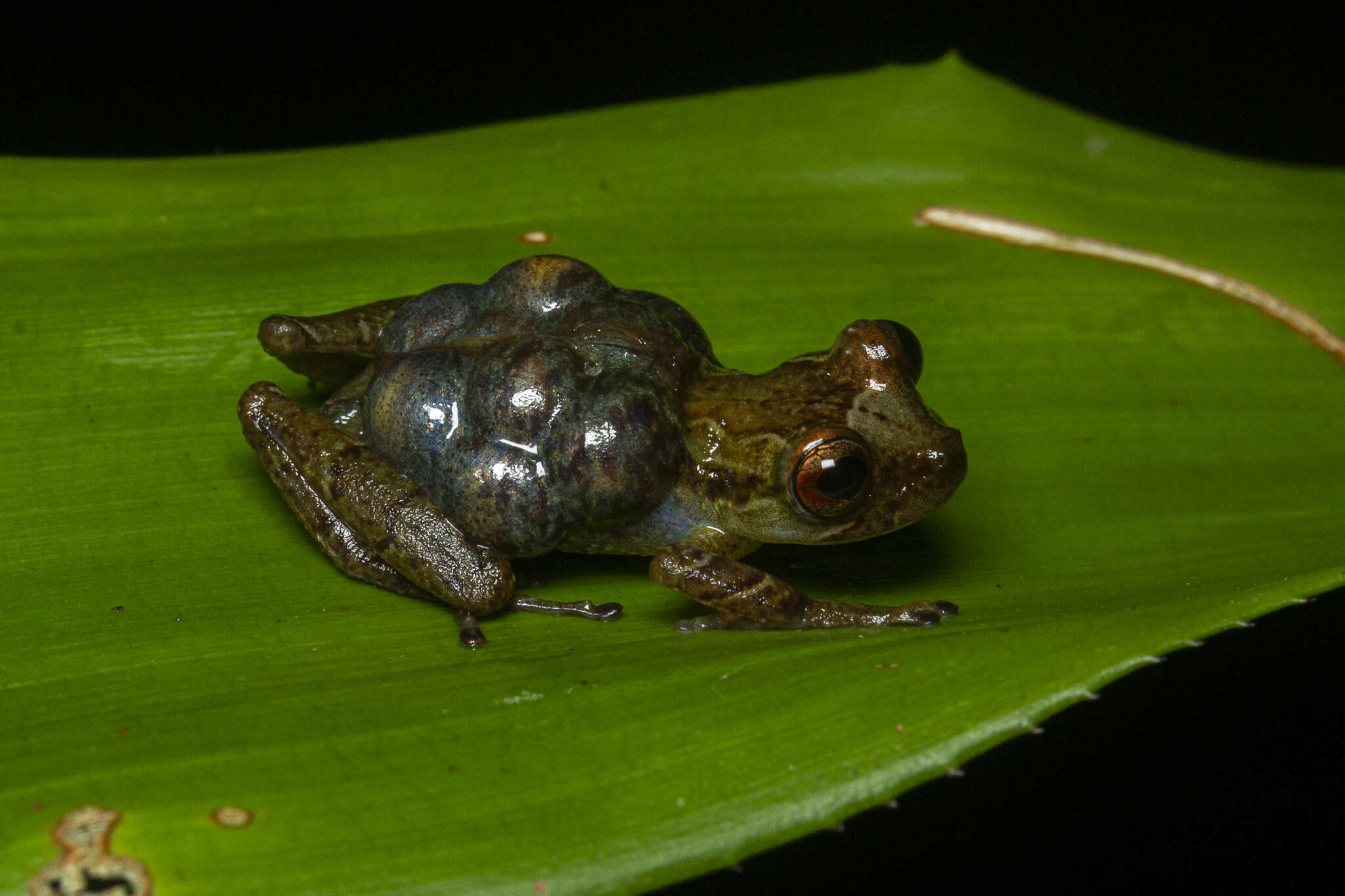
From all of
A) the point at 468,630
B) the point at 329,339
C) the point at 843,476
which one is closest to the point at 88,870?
the point at 468,630

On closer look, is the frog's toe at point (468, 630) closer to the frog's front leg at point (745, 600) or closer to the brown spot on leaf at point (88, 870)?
the frog's front leg at point (745, 600)

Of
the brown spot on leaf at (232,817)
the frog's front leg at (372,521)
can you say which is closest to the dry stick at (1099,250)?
the frog's front leg at (372,521)

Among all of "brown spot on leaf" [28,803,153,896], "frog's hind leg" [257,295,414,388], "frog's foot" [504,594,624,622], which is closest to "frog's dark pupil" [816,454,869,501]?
"frog's foot" [504,594,624,622]

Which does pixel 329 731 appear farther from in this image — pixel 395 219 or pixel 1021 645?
pixel 395 219

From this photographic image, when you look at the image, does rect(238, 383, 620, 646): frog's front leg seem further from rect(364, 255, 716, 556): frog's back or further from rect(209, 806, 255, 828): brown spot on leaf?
rect(209, 806, 255, 828): brown spot on leaf

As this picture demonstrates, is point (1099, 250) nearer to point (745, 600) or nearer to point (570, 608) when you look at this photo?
point (745, 600)

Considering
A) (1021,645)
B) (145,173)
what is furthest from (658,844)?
(145,173)

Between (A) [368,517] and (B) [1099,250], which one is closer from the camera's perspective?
(A) [368,517]
